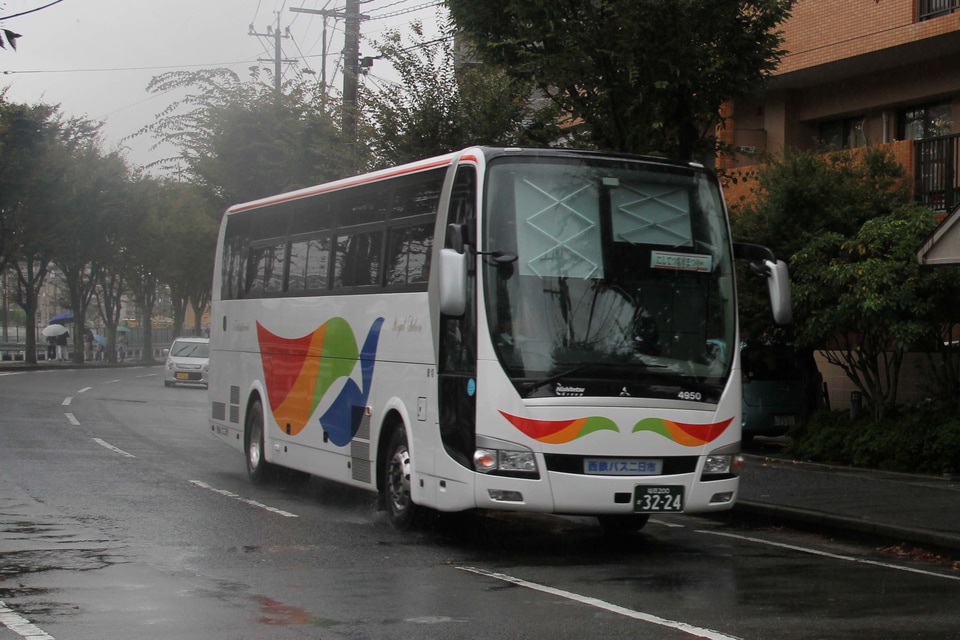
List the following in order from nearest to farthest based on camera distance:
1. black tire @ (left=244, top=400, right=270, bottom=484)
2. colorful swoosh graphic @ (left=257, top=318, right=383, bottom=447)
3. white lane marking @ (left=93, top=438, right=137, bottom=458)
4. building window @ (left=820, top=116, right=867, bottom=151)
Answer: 1. colorful swoosh graphic @ (left=257, top=318, right=383, bottom=447)
2. black tire @ (left=244, top=400, right=270, bottom=484)
3. white lane marking @ (left=93, top=438, right=137, bottom=458)
4. building window @ (left=820, top=116, right=867, bottom=151)

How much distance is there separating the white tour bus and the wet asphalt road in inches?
24.4

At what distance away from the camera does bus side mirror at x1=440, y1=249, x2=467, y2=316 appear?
33.9 ft

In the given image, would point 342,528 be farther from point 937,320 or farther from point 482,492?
point 937,320

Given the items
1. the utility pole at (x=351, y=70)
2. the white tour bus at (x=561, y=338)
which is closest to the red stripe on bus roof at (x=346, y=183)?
the white tour bus at (x=561, y=338)

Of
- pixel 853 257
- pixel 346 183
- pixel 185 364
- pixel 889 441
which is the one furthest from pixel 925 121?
pixel 185 364

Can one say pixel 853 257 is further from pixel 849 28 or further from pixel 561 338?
pixel 561 338

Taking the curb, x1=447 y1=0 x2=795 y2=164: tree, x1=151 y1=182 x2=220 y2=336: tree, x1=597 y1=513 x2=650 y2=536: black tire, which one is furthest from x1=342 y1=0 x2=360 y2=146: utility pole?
x1=151 y1=182 x2=220 y2=336: tree

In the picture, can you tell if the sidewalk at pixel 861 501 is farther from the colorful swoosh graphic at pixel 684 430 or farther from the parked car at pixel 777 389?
the parked car at pixel 777 389

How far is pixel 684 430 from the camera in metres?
10.9

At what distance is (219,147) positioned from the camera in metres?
35.2

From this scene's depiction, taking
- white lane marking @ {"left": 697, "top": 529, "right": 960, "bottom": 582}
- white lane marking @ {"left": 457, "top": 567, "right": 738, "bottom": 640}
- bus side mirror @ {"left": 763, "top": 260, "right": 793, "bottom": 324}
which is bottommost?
white lane marking @ {"left": 697, "top": 529, "right": 960, "bottom": 582}

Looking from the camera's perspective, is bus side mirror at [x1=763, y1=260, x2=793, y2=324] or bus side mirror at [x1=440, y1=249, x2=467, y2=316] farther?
bus side mirror at [x1=763, y1=260, x2=793, y2=324]

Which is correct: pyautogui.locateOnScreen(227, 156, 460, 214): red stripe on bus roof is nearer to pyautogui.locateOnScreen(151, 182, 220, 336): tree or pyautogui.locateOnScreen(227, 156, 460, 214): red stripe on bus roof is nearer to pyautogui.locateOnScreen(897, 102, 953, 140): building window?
pyautogui.locateOnScreen(897, 102, 953, 140): building window

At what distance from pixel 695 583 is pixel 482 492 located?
1.91m
